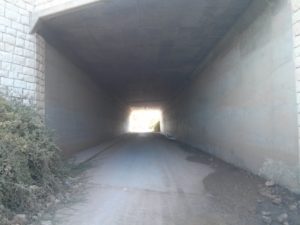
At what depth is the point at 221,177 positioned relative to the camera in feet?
29.3

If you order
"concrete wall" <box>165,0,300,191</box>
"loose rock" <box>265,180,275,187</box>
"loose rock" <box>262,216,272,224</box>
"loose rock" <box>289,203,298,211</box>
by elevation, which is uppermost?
"concrete wall" <box>165,0,300,191</box>

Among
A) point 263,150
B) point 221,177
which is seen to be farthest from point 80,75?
point 263,150

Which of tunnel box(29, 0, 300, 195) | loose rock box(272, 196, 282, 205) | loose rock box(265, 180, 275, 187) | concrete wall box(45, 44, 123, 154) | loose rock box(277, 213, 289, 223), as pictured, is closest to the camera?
loose rock box(277, 213, 289, 223)

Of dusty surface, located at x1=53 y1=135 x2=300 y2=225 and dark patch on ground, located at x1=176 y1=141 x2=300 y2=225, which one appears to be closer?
dusty surface, located at x1=53 y1=135 x2=300 y2=225

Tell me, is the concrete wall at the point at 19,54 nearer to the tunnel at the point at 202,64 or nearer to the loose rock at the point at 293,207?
the tunnel at the point at 202,64

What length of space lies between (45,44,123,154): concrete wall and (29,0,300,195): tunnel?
0.04m

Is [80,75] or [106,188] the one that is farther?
[80,75]

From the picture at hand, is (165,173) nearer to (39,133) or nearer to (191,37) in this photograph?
(39,133)

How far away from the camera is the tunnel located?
6.98m

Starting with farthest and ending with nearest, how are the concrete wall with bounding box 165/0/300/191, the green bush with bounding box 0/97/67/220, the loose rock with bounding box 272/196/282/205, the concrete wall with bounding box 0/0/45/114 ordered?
the concrete wall with bounding box 0/0/45/114
the concrete wall with bounding box 165/0/300/191
the loose rock with bounding box 272/196/282/205
the green bush with bounding box 0/97/67/220

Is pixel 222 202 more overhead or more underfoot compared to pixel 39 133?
more underfoot

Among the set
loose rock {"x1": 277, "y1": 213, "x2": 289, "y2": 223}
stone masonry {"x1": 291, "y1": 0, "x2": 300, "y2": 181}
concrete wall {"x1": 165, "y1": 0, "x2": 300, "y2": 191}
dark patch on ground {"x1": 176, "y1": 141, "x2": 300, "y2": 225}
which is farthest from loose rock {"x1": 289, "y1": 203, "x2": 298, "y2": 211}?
stone masonry {"x1": 291, "y1": 0, "x2": 300, "y2": 181}

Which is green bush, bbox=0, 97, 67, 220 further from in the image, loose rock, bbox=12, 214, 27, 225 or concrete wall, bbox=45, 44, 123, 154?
concrete wall, bbox=45, 44, 123, 154

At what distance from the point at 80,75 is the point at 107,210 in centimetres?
965
